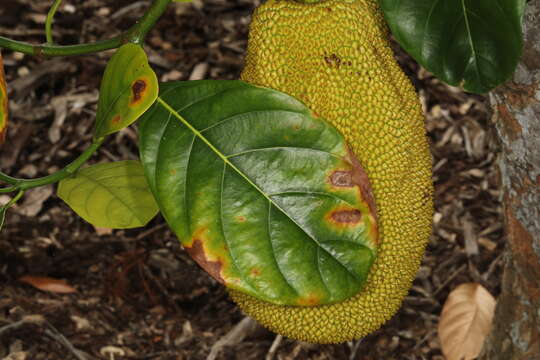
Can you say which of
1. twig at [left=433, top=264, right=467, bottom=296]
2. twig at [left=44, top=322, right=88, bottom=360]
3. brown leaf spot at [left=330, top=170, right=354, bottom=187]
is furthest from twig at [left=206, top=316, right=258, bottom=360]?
brown leaf spot at [left=330, top=170, right=354, bottom=187]

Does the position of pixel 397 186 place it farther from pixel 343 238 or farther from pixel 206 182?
pixel 206 182

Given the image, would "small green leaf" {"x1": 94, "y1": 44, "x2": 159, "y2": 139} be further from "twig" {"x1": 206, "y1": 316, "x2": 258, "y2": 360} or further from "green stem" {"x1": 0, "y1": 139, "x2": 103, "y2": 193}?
"twig" {"x1": 206, "y1": 316, "x2": 258, "y2": 360}

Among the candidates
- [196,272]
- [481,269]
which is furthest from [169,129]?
[481,269]

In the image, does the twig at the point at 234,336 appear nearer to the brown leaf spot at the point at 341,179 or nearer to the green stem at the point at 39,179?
the green stem at the point at 39,179

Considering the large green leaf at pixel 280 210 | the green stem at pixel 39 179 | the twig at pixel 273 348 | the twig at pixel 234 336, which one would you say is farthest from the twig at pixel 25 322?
the large green leaf at pixel 280 210

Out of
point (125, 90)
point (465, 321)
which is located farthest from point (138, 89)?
point (465, 321)

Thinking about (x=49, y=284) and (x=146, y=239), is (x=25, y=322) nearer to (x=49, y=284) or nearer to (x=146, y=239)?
(x=49, y=284)
